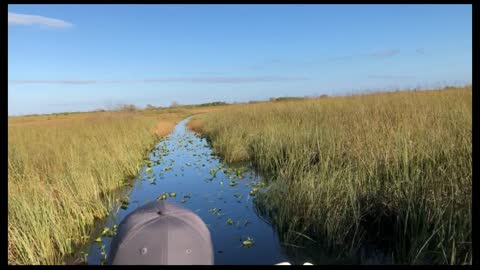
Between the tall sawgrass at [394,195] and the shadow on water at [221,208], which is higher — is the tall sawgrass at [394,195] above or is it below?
above

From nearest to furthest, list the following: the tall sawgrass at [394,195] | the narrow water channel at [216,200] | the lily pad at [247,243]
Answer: the tall sawgrass at [394,195] < the narrow water channel at [216,200] < the lily pad at [247,243]

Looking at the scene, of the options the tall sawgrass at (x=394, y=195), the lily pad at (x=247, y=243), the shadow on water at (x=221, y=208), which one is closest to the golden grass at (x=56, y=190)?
the shadow on water at (x=221, y=208)

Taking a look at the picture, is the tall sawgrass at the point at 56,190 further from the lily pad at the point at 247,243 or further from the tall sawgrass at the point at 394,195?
the tall sawgrass at the point at 394,195

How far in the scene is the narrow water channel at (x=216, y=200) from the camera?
6.02 m

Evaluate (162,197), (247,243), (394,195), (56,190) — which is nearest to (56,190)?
(56,190)

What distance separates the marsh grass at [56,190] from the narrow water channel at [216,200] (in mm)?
454

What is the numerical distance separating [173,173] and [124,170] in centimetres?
185

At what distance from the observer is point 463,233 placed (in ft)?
13.5

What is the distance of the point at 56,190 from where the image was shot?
747 centimetres

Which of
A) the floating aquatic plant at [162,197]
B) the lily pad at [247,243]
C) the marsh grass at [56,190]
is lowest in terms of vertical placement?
the lily pad at [247,243]

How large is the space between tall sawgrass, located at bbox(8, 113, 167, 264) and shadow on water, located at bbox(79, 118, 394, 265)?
1.40 feet

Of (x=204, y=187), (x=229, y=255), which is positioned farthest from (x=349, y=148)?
(x=204, y=187)

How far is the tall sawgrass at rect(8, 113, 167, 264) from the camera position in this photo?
5418mm

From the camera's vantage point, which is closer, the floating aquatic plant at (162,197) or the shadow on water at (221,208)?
the shadow on water at (221,208)
